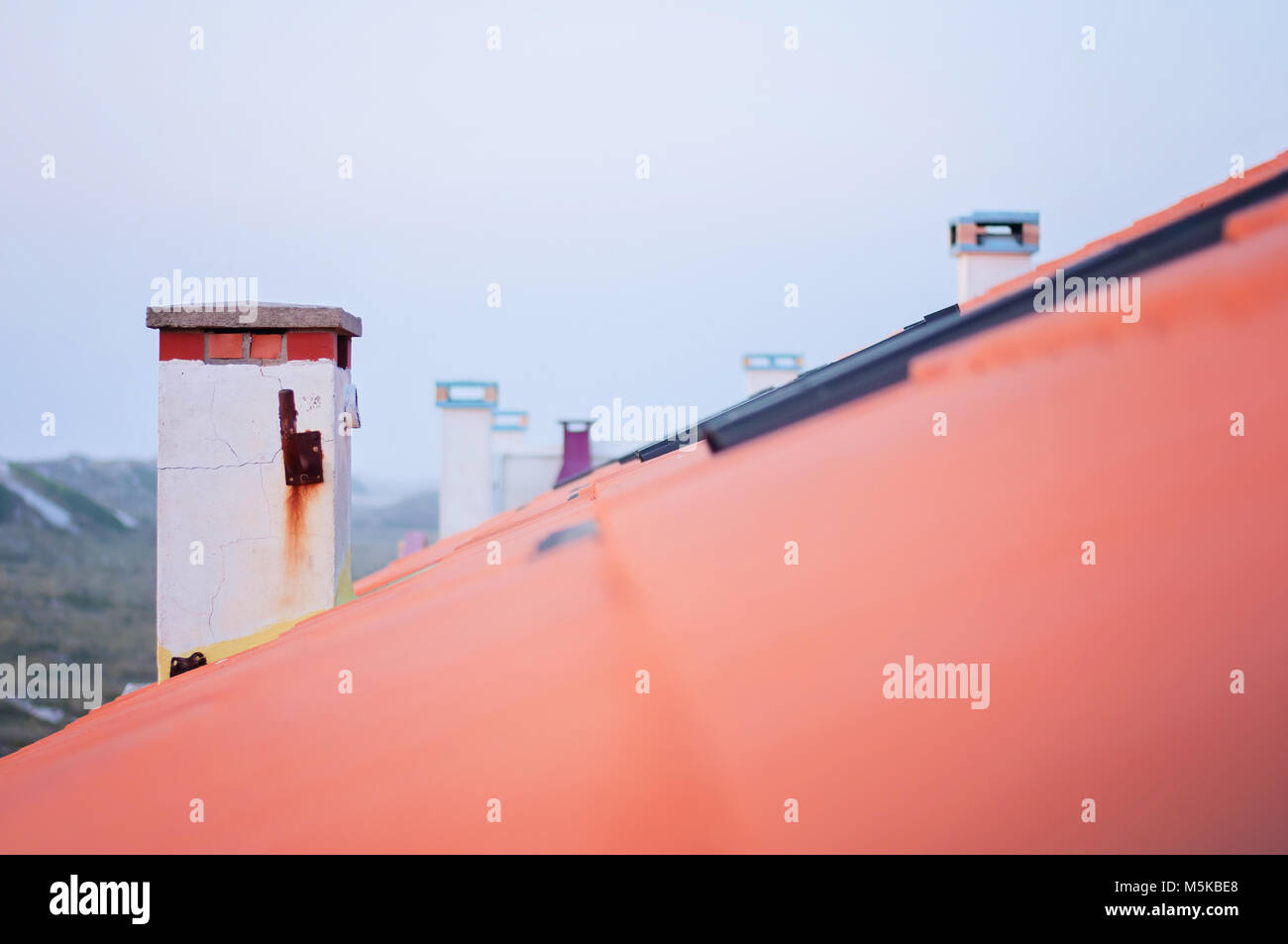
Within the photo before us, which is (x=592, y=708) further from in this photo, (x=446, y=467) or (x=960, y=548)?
(x=446, y=467)

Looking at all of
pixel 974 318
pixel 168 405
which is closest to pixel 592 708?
pixel 974 318

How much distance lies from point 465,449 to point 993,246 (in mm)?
7582

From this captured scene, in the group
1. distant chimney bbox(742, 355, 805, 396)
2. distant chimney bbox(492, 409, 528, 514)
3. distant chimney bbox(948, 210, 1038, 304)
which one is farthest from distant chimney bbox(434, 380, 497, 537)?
distant chimney bbox(948, 210, 1038, 304)

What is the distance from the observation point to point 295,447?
4.26 meters

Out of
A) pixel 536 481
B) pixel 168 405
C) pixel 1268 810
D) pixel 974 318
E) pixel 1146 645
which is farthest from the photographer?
pixel 536 481

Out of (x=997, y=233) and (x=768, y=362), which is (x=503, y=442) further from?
(x=997, y=233)

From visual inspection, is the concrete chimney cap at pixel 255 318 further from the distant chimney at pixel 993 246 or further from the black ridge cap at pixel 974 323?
the distant chimney at pixel 993 246

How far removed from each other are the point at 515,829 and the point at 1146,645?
0.90 meters

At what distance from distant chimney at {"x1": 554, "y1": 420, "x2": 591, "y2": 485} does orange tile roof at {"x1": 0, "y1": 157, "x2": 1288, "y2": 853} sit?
11477mm

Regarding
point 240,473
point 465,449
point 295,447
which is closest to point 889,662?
point 295,447

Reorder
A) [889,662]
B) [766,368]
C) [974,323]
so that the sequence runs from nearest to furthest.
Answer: [889,662]
[974,323]
[766,368]

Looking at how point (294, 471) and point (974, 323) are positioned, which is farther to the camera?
point (294, 471)

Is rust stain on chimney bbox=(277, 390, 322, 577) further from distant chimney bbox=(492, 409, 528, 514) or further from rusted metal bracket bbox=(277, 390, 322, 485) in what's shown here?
distant chimney bbox=(492, 409, 528, 514)

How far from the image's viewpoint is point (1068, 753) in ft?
4.03
